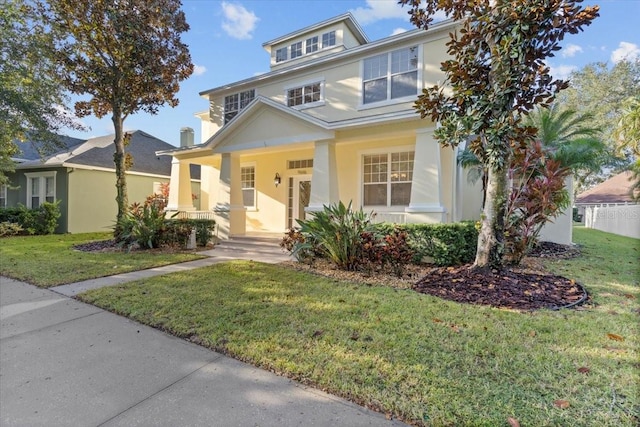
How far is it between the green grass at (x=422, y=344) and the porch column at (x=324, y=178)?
4228mm

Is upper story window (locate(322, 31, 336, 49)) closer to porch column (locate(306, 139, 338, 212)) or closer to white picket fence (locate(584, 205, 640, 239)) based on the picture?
porch column (locate(306, 139, 338, 212))

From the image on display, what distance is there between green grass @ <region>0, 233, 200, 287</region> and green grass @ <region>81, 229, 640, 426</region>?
176cm

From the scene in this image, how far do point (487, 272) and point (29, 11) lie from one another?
608 inches

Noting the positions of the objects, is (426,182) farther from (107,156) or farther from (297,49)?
(107,156)

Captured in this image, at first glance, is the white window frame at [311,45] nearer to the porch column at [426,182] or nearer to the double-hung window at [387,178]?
the double-hung window at [387,178]

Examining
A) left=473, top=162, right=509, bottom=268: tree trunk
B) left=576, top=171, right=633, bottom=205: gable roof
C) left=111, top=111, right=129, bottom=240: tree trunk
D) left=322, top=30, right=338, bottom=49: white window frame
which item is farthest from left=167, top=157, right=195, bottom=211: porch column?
left=576, top=171, right=633, bottom=205: gable roof

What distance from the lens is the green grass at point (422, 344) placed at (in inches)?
90.6

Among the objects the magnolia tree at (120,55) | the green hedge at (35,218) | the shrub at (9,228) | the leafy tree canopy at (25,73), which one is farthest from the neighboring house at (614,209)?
the shrub at (9,228)

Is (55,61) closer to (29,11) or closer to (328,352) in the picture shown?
(29,11)

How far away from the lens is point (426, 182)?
8.34 m

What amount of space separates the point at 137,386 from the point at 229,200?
361 inches

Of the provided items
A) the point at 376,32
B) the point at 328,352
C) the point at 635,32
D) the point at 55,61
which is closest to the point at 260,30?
the point at 376,32

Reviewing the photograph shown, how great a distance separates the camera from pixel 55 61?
10375 mm

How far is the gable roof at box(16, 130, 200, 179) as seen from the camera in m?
14.8
